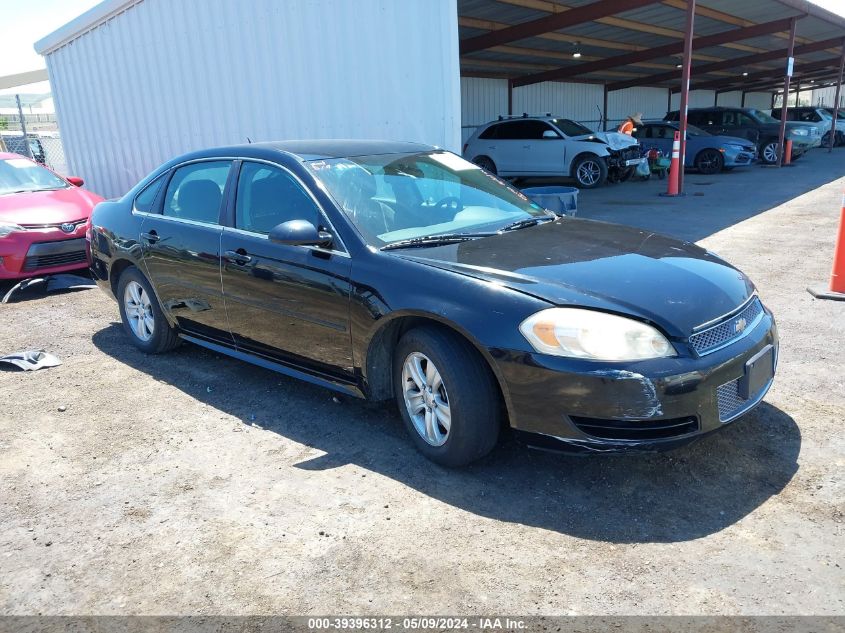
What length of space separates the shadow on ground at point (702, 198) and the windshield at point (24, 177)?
7.66 m

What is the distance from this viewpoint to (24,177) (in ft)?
27.8

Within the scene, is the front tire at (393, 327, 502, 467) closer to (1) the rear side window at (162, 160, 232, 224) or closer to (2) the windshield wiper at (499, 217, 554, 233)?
(2) the windshield wiper at (499, 217, 554, 233)

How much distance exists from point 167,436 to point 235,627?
177 cm

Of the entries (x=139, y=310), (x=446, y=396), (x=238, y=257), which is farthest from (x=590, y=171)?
(x=446, y=396)

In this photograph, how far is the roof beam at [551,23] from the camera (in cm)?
1396

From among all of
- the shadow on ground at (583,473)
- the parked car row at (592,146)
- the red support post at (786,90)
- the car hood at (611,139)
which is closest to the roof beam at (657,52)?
the red support post at (786,90)

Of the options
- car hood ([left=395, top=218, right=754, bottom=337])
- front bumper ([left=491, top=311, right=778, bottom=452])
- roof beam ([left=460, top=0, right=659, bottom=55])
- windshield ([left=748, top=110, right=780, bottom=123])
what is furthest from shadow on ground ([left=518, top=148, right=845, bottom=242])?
front bumper ([left=491, top=311, right=778, bottom=452])

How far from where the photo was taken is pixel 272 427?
393 centimetres

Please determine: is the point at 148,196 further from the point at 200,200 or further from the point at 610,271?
the point at 610,271

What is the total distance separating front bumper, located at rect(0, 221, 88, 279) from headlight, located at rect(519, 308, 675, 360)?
6.32 meters

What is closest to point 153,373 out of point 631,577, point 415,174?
point 415,174

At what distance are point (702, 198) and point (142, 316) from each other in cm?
1138

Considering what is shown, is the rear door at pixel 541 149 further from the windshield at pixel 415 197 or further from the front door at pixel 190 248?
the front door at pixel 190 248

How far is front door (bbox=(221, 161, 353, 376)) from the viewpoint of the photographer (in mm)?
3637
